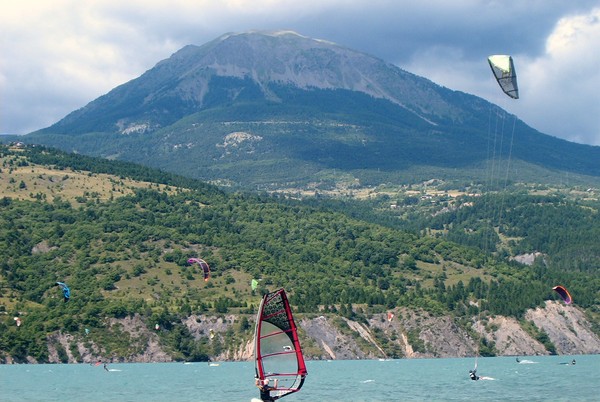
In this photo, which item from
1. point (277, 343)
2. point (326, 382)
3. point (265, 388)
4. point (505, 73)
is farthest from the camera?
point (326, 382)

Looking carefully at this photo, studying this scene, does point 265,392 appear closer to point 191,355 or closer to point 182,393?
point 182,393

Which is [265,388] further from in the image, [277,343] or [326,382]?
[326,382]

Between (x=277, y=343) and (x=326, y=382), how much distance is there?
193 feet

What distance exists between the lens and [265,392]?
2997 inches

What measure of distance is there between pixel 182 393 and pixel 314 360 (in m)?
75.6

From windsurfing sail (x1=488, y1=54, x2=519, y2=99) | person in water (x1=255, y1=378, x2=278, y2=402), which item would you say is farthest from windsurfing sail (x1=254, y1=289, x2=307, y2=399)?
windsurfing sail (x1=488, y1=54, x2=519, y2=99)

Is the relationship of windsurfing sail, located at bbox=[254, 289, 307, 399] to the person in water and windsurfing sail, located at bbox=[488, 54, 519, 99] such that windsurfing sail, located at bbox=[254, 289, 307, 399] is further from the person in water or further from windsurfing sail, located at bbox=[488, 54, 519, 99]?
windsurfing sail, located at bbox=[488, 54, 519, 99]

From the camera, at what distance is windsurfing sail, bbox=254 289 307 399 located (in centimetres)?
7269

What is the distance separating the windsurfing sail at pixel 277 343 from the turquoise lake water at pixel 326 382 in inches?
1209

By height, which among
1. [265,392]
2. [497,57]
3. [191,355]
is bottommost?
[191,355]

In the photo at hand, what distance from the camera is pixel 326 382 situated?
132 m

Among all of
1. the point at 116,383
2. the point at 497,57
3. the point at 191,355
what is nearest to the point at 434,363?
the point at 191,355

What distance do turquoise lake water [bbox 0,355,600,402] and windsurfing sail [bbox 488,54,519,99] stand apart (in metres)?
33.8

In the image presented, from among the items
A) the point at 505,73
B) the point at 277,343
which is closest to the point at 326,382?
the point at 505,73
